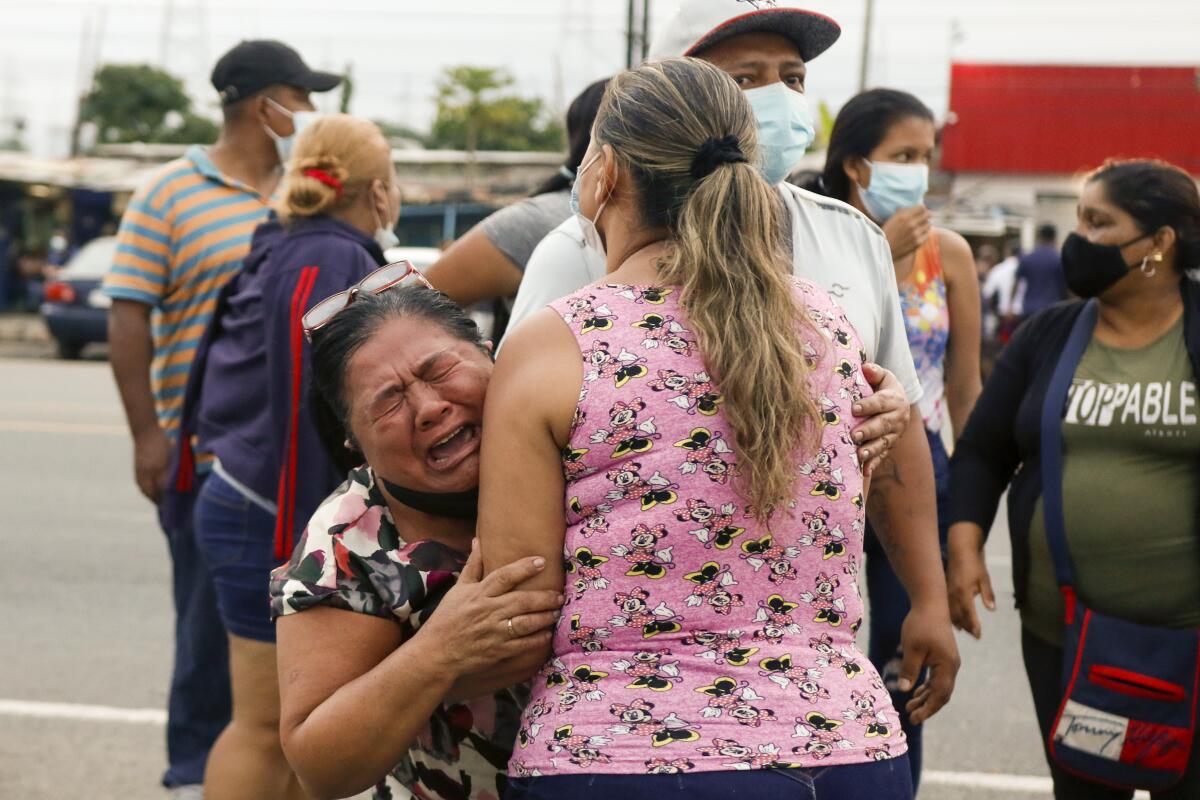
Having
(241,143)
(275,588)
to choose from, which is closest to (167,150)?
(241,143)

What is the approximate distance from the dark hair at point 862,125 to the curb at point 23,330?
62.6 feet

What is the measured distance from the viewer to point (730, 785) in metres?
1.65

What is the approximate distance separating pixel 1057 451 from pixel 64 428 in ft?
33.8

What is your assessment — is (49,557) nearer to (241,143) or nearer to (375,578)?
(241,143)

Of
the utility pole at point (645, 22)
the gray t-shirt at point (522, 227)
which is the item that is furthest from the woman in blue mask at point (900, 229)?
the utility pole at point (645, 22)

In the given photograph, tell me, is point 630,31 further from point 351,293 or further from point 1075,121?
point 1075,121

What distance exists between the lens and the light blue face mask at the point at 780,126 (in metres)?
2.53

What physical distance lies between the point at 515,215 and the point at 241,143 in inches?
50.1

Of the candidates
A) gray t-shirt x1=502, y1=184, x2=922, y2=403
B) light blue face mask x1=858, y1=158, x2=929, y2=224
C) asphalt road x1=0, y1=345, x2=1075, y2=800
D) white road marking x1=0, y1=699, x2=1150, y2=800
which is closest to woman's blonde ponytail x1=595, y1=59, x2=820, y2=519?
gray t-shirt x1=502, y1=184, x2=922, y2=403

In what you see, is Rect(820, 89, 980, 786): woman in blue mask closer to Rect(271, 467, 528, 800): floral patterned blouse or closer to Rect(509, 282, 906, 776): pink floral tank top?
Rect(271, 467, 528, 800): floral patterned blouse

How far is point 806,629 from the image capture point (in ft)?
5.74

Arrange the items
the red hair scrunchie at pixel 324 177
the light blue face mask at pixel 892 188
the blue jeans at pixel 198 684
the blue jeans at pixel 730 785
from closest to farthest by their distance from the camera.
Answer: the blue jeans at pixel 730 785, the red hair scrunchie at pixel 324 177, the light blue face mask at pixel 892 188, the blue jeans at pixel 198 684

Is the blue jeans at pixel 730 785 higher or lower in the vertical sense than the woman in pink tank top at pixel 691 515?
lower

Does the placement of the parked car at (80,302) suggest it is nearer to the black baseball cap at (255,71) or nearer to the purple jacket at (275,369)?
the black baseball cap at (255,71)
